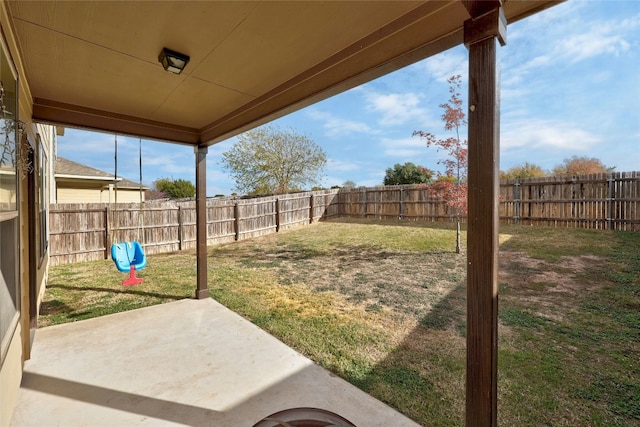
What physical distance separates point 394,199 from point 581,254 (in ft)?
22.5

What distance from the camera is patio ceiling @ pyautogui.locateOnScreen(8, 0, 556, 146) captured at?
1.57 metres

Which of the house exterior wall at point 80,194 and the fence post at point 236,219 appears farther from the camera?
the house exterior wall at point 80,194

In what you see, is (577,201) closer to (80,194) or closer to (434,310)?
(434,310)

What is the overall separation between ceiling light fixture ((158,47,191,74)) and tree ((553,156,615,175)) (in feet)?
61.5

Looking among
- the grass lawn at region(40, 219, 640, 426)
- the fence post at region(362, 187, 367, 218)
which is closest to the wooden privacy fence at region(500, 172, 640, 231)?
the grass lawn at region(40, 219, 640, 426)

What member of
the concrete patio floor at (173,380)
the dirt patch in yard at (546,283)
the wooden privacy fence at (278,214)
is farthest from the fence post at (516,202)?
the concrete patio floor at (173,380)

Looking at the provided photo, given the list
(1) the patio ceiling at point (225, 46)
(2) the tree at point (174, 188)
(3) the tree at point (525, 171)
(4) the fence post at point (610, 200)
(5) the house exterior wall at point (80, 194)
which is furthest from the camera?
(2) the tree at point (174, 188)

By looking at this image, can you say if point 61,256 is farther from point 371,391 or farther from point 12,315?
point 371,391

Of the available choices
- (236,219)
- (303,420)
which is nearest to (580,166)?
(236,219)

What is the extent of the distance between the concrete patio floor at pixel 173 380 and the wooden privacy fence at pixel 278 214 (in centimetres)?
299

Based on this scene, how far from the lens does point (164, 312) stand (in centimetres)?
381

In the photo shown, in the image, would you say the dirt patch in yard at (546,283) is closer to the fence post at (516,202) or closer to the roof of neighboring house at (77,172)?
the fence post at (516,202)

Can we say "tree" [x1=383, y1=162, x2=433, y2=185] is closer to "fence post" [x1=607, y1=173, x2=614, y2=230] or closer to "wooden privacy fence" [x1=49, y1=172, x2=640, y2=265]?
"wooden privacy fence" [x1=49, y1=172, x2=640, y2=265]

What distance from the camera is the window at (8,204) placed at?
5.44ft
